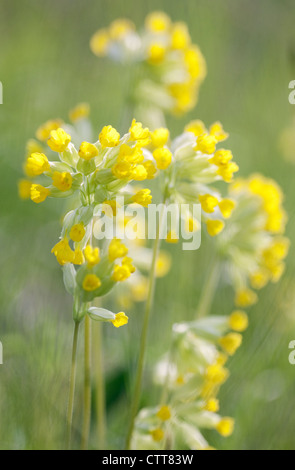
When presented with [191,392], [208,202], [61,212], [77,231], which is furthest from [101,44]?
[191,392]

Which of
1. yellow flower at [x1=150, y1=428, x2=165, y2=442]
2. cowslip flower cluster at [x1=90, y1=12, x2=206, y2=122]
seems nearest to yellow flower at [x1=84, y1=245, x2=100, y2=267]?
yellow flower at [x1=150, y1=428, x2=165, y2=442]

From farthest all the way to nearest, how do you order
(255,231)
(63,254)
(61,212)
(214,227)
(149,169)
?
(61,212) < (255,231) < (214,227) < (149,169) < (63,254)

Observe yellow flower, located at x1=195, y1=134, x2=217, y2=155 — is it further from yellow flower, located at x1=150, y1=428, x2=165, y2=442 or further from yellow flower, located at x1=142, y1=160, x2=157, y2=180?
yellow flower, located at x1=150, y1=428, x2=165, y2=442

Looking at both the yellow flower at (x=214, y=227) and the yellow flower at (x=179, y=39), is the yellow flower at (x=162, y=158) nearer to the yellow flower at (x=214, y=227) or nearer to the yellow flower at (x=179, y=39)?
the yellow flower at (x=214, y=227)

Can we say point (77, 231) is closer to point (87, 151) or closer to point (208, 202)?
point (87, 151)

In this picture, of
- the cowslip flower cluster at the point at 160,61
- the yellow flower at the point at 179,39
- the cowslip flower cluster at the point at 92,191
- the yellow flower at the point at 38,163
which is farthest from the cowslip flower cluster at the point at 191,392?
the yellow flower at the point at 179,39

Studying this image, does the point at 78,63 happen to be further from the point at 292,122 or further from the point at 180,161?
the point at 180,161
